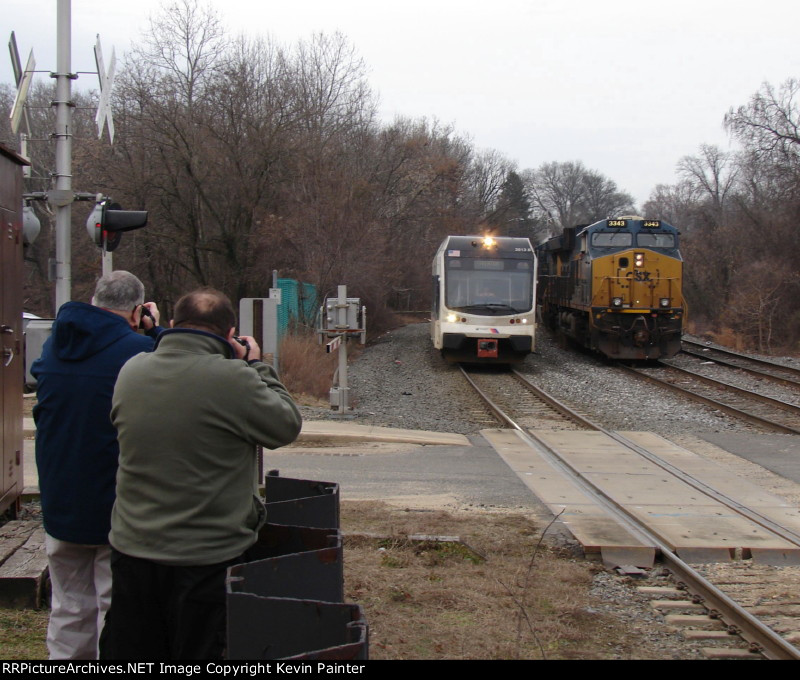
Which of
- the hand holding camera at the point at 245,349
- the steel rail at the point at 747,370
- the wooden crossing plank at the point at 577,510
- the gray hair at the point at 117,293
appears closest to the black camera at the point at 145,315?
the gray hair at the point at 117,293

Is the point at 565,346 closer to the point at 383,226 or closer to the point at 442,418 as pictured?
the point at 383,226

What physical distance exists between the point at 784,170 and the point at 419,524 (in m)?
33.9

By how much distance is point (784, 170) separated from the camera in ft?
116

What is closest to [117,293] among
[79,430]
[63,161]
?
[79,430]

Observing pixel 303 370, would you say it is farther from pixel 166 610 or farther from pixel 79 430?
pixel 166 610

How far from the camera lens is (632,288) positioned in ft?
74.4

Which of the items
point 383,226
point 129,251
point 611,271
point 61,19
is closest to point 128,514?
point 61,19

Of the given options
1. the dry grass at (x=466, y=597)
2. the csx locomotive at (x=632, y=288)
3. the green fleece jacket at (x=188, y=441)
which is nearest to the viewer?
the green fleece jacket at (x=188, y=441)

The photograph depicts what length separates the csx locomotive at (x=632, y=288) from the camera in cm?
2269

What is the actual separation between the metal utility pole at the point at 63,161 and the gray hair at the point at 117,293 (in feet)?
17.3

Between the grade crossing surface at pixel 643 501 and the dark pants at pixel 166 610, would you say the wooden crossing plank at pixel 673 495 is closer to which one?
the grade crossing surface at pixel 643 501

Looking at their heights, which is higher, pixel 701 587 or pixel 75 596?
pixel 75 596

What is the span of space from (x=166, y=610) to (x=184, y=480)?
0.55 metres

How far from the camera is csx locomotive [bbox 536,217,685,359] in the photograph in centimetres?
2269
